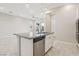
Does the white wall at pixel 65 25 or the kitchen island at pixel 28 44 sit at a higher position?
the white wall at pixel 65 25

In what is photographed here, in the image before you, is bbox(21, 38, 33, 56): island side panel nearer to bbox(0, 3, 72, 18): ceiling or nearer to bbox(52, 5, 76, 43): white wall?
bbox(0, 3, 72, 18): ceiling

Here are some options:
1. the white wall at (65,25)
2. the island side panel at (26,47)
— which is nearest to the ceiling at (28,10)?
the white wall at (65,25)

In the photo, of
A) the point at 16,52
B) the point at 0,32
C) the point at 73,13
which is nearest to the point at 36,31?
the point at 16,52

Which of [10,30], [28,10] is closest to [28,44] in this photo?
[10,30]

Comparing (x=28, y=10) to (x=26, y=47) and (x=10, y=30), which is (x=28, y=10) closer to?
(x=10, y=30)

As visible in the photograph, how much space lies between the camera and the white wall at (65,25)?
2430mm

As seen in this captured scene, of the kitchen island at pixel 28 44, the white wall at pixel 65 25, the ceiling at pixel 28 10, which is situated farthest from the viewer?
the white wall at pixel 65 25

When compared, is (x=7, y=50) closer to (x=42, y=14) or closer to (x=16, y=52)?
(x=16, y=52)

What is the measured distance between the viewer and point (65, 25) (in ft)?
8.16

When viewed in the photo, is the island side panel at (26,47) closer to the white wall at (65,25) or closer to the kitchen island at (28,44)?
the kitchen island at (28,44)

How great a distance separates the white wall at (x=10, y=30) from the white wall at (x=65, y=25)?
0.79 metres

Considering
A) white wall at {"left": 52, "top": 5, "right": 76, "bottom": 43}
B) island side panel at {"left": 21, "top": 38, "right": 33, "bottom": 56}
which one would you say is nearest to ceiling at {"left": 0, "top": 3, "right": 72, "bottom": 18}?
white wall at {"left": 52, "top": 5, "right": 76, "bottom": 43}

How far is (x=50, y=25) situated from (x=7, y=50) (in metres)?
1.24

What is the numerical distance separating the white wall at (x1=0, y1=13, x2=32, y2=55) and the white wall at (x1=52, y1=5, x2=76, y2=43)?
0.79 m
